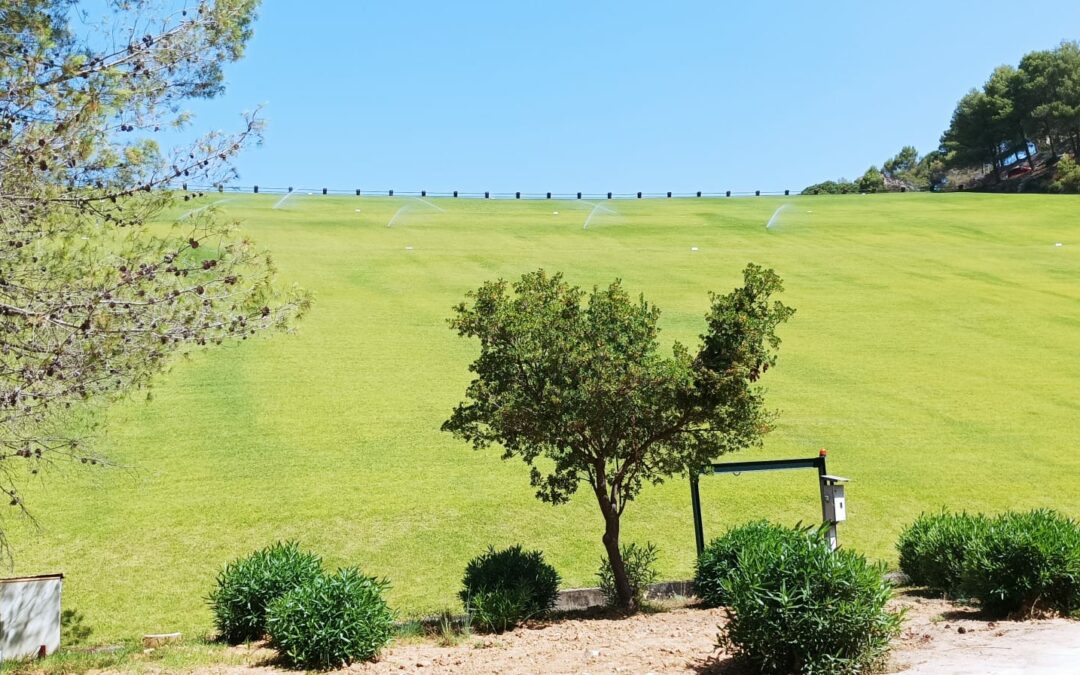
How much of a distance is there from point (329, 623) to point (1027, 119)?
98.2 m

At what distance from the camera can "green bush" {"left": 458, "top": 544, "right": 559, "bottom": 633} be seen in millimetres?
11453

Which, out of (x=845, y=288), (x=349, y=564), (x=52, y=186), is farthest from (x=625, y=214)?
(x=52, y=186)

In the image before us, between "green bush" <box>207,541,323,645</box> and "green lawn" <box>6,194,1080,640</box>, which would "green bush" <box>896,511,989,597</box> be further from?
"green bush" <box>207,541,323,645</box>

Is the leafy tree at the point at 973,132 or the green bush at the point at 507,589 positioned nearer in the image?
the green bush at the point at 507,589

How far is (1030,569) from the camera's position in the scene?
10023 millimetres

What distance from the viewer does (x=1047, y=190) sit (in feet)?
258

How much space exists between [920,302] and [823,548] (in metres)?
29.0

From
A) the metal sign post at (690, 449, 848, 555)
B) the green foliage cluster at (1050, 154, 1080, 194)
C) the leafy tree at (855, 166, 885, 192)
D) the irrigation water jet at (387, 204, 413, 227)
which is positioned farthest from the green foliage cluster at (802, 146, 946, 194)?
the metal sign post at (690, 449, 848, 555)

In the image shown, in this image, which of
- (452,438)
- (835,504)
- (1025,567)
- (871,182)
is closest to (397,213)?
(452,438)

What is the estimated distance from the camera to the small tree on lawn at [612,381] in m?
12.0

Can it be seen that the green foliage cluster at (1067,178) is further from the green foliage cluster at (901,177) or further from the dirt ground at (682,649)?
the dirt ground at (682,649)

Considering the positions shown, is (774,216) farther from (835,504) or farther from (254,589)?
(254,589)

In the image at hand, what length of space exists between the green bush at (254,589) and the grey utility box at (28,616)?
6.37 feet

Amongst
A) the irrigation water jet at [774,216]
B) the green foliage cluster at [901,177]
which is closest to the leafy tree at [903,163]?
the green foliage cluster at [901,177]
